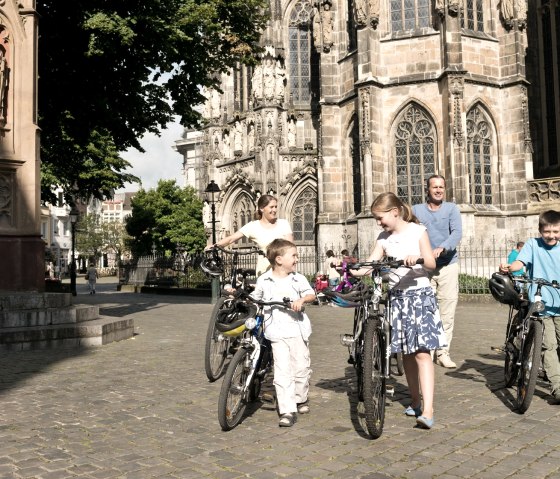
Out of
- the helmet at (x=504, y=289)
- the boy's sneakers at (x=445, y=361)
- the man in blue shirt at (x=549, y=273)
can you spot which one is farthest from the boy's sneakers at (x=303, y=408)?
the boy's sneakers at (x=445, y=361)

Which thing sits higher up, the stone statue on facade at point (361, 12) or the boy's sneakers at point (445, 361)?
the stone statue on facade at point (361, 12)

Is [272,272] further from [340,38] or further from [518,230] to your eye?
[340,38]

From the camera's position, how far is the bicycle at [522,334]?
16.6 ft

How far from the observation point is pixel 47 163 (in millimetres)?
19453

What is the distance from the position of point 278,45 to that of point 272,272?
26.7 m

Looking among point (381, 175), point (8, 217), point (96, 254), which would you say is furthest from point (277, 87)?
point (96, 254)

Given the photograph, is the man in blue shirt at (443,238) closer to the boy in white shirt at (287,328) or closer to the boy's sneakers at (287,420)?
the boy in white shirt at (287,328)

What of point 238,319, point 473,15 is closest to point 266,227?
point 238,319

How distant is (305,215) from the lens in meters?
30.6

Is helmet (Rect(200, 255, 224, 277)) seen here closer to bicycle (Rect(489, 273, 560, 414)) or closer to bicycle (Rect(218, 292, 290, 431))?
bicycle (Rect(218, 292, 290, 431))

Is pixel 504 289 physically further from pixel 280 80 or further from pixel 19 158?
pixel 280 80

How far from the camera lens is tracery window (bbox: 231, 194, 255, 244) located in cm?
3203

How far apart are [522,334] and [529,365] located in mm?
401

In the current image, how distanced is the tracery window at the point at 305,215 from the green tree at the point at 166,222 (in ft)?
64.7
